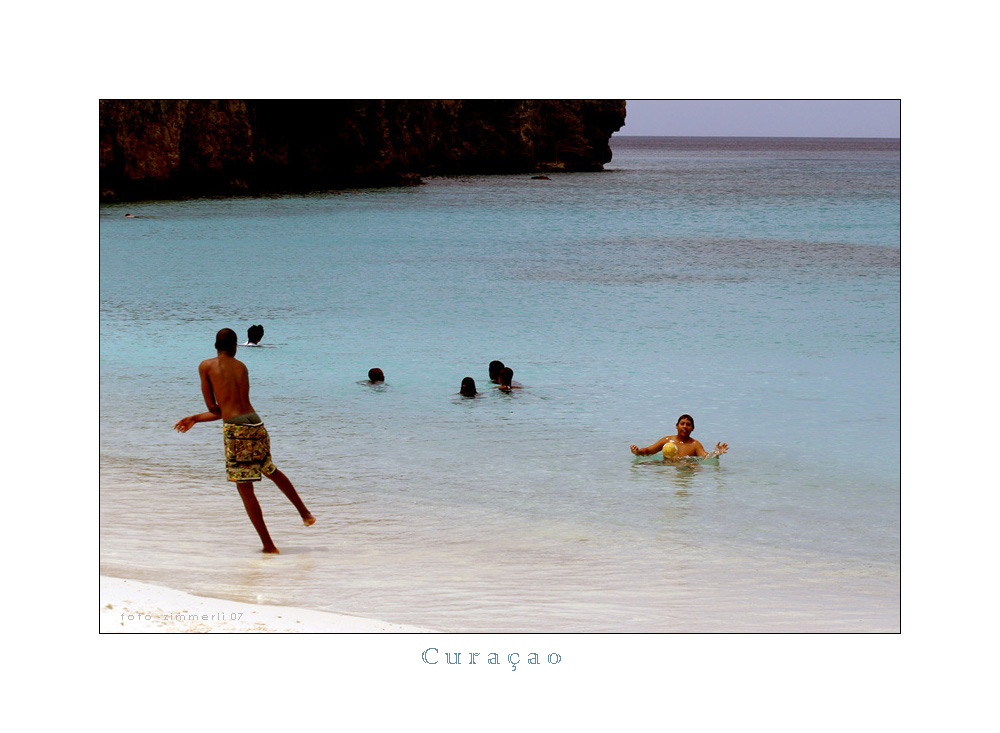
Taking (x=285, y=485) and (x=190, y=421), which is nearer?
(x=190, y=421)

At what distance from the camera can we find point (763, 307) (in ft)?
70.3

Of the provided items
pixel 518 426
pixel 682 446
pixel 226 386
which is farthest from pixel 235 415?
pixel 518 426

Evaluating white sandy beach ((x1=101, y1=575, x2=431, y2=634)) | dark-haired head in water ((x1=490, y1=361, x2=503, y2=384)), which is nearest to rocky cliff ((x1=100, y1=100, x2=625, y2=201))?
dark-haired head in water ((x1=490, y1=361, x2=503, y2=384))

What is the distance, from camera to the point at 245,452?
7.49 meters

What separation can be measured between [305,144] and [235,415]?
92.4ft

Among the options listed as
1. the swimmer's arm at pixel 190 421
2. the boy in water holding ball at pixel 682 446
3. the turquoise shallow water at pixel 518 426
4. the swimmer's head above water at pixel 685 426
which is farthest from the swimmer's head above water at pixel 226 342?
the swimmer's head above water at pixel 685 426

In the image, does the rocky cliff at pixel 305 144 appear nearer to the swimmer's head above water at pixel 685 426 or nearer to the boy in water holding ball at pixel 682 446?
the boy in water holding ball at pixel 682 446

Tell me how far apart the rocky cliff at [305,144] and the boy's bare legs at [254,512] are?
19651 mm

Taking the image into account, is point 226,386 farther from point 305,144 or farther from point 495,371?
point 305,144

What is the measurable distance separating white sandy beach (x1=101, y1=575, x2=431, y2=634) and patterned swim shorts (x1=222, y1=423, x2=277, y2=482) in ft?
2.58

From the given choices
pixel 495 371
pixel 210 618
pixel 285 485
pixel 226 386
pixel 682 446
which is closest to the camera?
pixel 210 618

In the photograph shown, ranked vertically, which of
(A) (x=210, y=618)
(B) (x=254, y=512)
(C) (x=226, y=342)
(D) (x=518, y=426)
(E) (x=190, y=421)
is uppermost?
(C) (x=226, y=342)

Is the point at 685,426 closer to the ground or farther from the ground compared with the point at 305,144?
closer to the ground
